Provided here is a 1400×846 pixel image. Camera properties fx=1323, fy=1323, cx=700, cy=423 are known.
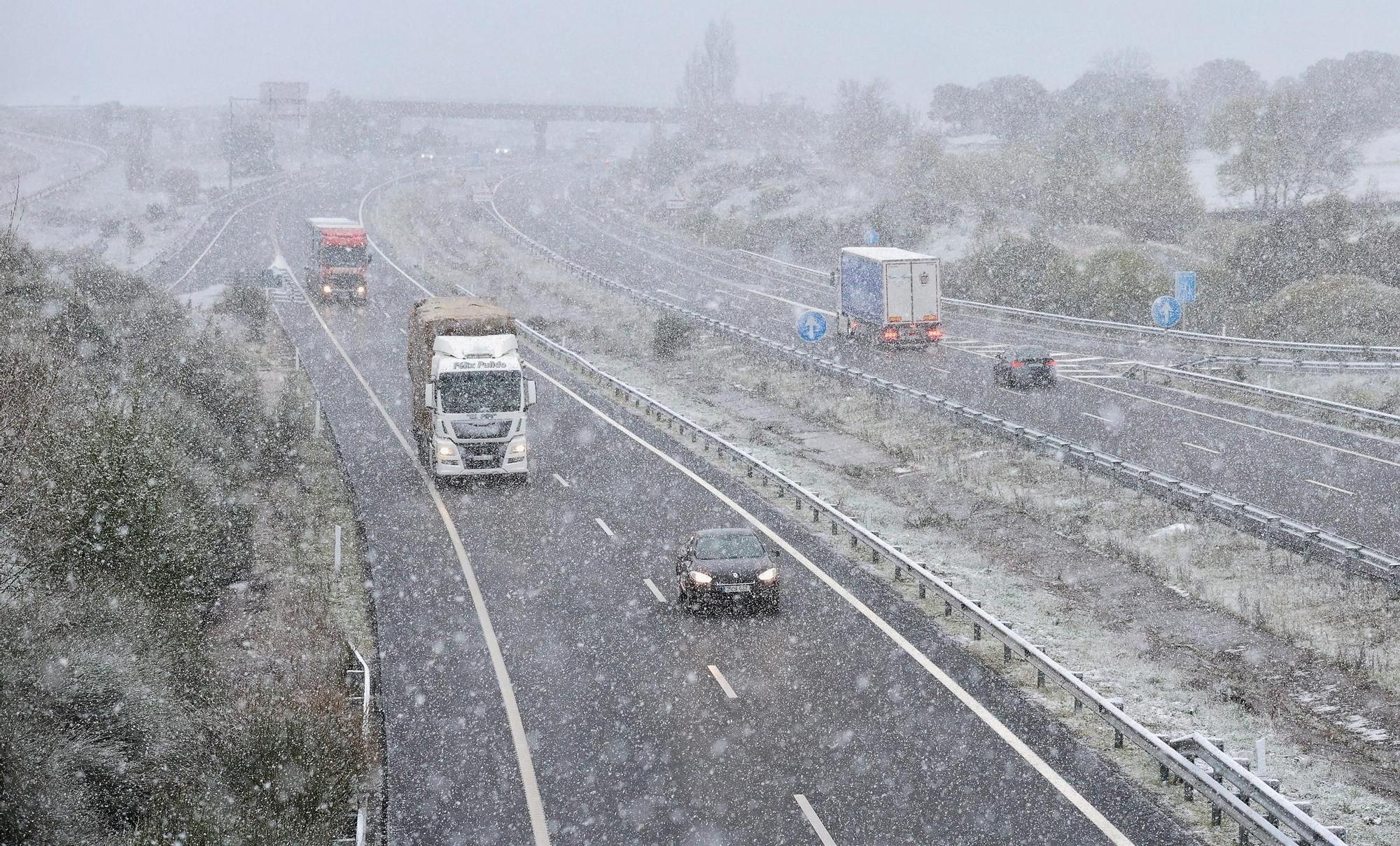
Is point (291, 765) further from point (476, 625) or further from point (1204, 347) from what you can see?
point (1204, 347)

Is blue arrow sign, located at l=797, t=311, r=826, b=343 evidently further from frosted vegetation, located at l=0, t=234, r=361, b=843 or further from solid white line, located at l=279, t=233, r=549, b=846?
frosted vegetation, located at l=0, t=234, r=361, b=843

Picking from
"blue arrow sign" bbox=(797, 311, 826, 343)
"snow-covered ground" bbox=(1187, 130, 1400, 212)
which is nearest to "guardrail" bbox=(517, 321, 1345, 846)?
"blue arrow sign" bbox=(797, 311, 826, 343)

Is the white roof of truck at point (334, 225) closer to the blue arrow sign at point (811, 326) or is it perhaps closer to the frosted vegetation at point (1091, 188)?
the blue arrow sign at point (811, 326)

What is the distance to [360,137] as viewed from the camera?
7136 inches

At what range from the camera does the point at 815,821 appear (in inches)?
609

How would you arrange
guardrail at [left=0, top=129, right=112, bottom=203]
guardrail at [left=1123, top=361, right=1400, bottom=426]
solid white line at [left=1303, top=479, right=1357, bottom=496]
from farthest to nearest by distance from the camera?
1. guardrail at [left=0, top=129, right=112, bottom=203]
2. guardrail at [left=1123, top=361, right=1400, bottom=426]
3. solid white line at [left=1303, top=479, right=1357, bottom=496]

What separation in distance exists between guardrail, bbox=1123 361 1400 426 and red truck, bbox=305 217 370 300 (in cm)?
3724

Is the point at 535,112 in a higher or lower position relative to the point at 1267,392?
higher

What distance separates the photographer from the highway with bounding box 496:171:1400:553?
2984cm

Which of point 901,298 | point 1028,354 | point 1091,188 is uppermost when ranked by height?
point 1091,188

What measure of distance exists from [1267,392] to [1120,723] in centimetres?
2562

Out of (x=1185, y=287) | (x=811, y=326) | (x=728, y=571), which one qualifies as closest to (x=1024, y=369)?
(x=811, y=326)

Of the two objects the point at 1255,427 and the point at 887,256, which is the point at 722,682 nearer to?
the point at 1255,427

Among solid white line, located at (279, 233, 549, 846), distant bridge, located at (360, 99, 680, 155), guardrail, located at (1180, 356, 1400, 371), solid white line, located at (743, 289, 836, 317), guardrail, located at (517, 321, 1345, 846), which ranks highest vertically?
distant bridge, located at (360, 99, 680, 155)
